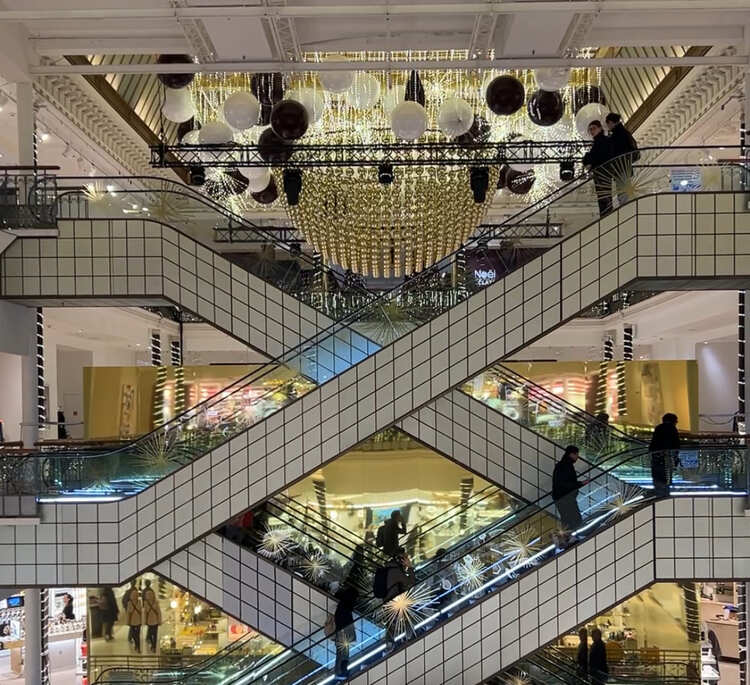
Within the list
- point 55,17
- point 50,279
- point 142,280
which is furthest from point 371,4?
point 50,279

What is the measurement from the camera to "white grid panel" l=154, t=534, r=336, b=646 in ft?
32.1

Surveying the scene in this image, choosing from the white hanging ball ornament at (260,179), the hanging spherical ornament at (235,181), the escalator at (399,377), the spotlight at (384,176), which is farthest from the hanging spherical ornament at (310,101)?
the escalator at (399,377)

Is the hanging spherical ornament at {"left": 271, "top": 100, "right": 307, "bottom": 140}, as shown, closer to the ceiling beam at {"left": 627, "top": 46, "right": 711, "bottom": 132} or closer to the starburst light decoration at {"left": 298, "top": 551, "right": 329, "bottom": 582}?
the starburst light decoration at {"left": 298, "top": 551, "right": 329, "bottom": 582}

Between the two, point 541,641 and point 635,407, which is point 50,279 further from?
point 635,407

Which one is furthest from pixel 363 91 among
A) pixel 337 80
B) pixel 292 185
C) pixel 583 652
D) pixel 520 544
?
pixel 583 652

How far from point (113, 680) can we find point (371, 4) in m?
9.68

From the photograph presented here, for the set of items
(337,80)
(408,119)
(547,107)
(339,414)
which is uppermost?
(337,80)

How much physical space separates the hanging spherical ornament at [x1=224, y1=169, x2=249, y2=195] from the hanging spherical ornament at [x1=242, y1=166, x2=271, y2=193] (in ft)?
0.31

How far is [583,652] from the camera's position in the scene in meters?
12.2

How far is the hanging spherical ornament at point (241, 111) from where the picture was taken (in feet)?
24.3

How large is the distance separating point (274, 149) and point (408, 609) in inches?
209

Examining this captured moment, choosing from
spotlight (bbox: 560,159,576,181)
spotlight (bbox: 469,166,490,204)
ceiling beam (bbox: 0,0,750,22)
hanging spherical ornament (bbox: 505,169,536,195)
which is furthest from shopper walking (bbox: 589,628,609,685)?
ceiling beam (bbox: 0,0,750,22)

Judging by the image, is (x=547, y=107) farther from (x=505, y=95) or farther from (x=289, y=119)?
(x=289, y=119)

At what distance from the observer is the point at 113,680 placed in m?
11.0
